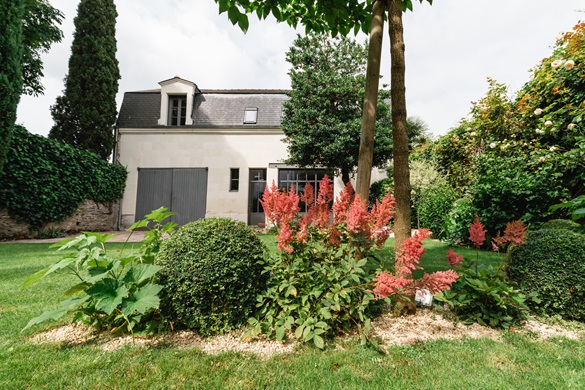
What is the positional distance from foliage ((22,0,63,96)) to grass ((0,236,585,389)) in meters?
15.6

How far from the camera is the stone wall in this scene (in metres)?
8.33

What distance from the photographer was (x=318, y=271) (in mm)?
2184

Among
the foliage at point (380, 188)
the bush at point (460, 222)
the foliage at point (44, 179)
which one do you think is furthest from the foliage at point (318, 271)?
the foliage at point (44, 179)

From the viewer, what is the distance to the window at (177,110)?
13.9 metres

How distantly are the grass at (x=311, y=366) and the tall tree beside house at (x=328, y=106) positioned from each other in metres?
8.40

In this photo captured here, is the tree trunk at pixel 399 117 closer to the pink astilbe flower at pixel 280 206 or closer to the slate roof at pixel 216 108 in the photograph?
the pink astilbe flower at pixel 280 206

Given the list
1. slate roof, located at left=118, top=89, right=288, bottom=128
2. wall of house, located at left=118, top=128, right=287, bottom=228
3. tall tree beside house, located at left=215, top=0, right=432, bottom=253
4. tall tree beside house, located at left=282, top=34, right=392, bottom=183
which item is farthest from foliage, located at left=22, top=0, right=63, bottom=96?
tall tree beside house, located at left=215, top=0, right=432, bottom=253

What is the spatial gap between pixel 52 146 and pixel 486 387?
12.4 m

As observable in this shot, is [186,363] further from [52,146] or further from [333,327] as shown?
[52,146]

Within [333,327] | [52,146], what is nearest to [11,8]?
[52,146]

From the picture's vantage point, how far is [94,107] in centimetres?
1215

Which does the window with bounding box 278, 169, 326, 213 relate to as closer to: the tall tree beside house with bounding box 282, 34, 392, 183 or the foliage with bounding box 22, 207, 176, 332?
the tall tree beside house with bounding box 282, 34, 392, 183

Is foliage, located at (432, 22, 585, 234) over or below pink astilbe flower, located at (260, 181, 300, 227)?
over

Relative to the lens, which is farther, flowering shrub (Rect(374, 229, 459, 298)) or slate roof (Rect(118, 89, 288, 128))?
slate roof (Rect(118, 89, 288, 128))
